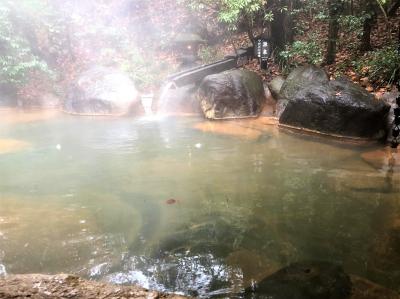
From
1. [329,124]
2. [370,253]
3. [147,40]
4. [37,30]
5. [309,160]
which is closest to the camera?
[370,253]

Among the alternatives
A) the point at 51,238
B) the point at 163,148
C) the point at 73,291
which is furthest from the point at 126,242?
the point at 163,148

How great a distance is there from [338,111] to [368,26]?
3.86 meters

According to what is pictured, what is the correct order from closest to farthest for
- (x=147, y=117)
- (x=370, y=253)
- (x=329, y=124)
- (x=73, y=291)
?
(x=73, y=291), (x=370, y=253), (x=329, y=124), (x=147, y=117)

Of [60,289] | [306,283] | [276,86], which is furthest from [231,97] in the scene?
[60,289]

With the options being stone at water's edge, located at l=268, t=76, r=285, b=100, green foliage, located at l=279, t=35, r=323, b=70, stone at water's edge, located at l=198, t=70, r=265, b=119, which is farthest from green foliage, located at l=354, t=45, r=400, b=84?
stone at water's edge, located at l=198, t=70, r=265, b=119

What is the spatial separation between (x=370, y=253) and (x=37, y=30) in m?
14.6

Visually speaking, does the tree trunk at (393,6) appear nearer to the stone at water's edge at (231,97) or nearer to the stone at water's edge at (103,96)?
the stone at water's edge at (231,97)

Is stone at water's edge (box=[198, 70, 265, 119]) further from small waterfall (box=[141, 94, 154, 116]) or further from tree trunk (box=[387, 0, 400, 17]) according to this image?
tree trunk (box=[387, 0, 400, 17])

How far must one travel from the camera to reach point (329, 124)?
28.2 ft

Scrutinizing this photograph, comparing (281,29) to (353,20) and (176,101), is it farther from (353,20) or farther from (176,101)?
(176,101)

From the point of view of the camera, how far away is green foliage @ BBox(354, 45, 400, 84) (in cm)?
907

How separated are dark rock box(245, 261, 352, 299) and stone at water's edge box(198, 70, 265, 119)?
7.54 metres

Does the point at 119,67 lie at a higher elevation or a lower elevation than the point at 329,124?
higher

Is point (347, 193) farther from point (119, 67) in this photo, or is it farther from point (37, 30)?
point (37, 30)
